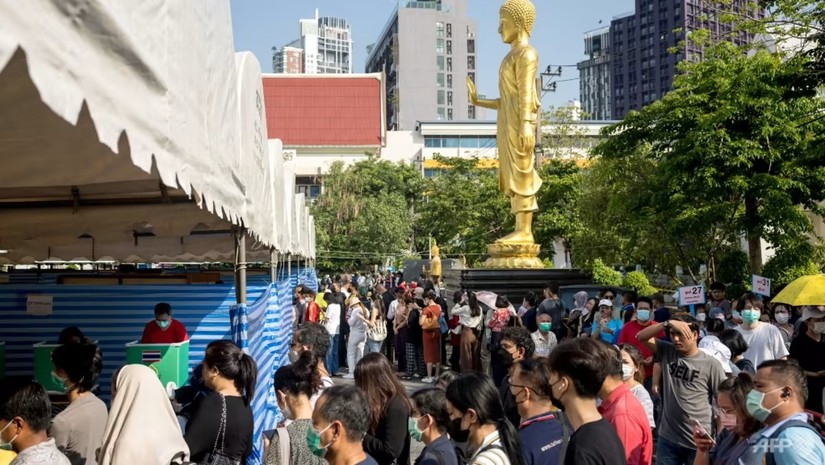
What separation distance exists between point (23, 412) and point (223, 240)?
5628 millimetres

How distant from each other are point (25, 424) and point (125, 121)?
161 cm

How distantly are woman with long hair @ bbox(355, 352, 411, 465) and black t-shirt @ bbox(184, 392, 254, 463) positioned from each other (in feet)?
2.01

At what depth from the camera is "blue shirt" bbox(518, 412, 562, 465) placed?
3.96m

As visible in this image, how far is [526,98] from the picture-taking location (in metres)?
21.9

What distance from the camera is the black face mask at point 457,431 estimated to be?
3912mm

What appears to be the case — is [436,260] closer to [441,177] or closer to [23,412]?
[441,177]

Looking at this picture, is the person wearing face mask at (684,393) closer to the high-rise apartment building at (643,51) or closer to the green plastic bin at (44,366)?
the green plastic bin at (44,366)

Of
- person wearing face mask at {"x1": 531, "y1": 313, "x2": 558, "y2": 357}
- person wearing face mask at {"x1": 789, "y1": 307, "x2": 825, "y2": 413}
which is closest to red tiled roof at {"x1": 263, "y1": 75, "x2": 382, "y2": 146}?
person wearing face mask at {"x1": 531, "y1": 313, "x2": 558, "y2": 357}

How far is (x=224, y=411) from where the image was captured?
447cm

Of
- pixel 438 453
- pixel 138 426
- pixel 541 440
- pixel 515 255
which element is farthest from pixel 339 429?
pixel 515 255

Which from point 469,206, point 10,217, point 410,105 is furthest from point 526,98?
point 410,105

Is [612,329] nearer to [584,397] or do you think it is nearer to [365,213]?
[584,397]

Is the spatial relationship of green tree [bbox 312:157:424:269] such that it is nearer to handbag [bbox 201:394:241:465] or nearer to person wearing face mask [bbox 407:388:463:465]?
handbag [bbox 201:394:241:465]

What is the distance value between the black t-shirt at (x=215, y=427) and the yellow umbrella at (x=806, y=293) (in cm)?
553
